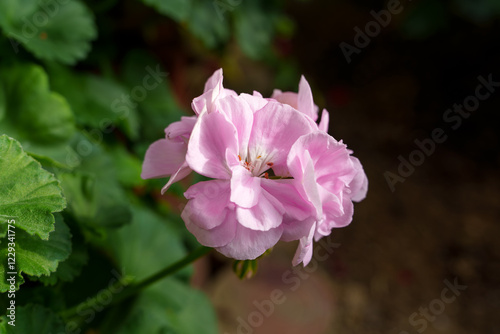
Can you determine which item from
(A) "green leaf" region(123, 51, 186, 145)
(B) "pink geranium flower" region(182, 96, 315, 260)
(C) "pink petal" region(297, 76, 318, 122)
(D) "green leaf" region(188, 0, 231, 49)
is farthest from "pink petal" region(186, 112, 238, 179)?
(D) "green leaf" region(188, 0, 231, 49)

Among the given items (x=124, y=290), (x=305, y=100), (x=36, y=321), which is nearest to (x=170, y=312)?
(x=124, y=290)

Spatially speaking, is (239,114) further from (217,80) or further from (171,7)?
(171,7)

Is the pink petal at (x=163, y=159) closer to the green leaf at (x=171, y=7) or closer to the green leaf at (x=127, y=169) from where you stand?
the green leaf at (x=127, y=169)

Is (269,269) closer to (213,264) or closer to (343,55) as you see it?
(213,264)

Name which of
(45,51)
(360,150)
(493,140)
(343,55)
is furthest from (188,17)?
(493,140)

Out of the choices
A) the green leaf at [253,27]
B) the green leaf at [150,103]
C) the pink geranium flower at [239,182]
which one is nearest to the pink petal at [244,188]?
the pink geranium flower at [239,182]

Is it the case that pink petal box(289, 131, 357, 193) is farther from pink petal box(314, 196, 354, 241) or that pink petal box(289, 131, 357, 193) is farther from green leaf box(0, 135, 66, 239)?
green leaf box(0, 135, 66, 239)
